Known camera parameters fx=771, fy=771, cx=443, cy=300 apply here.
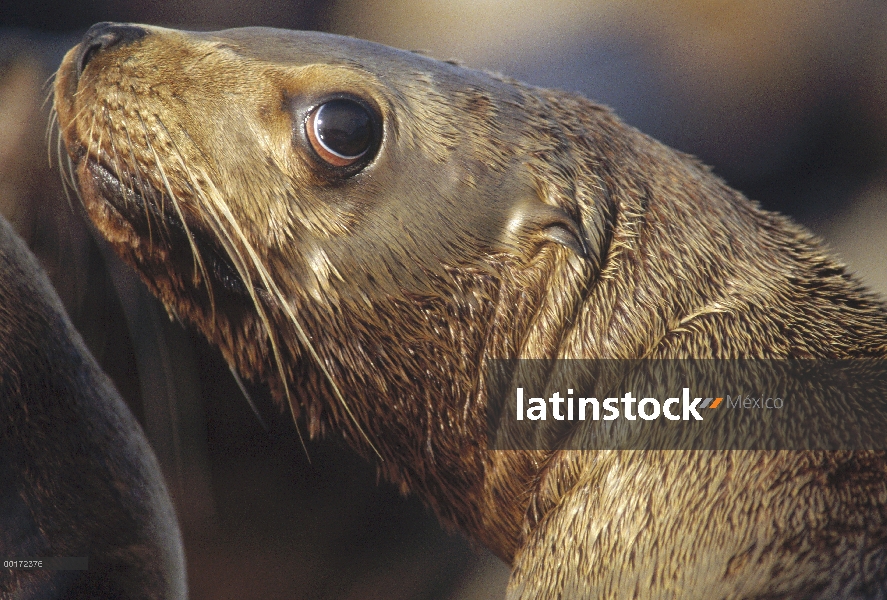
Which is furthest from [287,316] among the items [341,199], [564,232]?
[564,232]

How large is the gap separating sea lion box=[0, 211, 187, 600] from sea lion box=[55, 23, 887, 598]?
8.5 inches

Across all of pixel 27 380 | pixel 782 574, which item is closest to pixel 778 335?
pixel 782 574

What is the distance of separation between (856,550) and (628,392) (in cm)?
31

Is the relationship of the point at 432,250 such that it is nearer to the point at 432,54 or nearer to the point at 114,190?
the point at 114,190

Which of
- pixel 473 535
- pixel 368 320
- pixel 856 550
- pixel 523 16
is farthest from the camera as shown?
pixel 523 16

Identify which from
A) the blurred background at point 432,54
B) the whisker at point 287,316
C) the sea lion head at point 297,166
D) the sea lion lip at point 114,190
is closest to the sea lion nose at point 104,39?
the sea lion head at point 297,166

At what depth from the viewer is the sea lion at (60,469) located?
45.9 inches

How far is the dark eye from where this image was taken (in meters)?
1.03

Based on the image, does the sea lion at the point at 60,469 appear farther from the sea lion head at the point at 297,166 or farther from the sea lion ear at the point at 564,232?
the sea lion ear at the point at 564,232

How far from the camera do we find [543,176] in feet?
3.62

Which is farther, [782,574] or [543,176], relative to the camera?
[543,176]

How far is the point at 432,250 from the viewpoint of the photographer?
3.51 feet

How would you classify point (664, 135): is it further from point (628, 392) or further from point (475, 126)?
point (628, 392)

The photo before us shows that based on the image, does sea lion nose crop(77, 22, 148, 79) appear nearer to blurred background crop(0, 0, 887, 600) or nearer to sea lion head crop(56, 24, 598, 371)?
sea lion head crop(56, 24, 598, 371)
